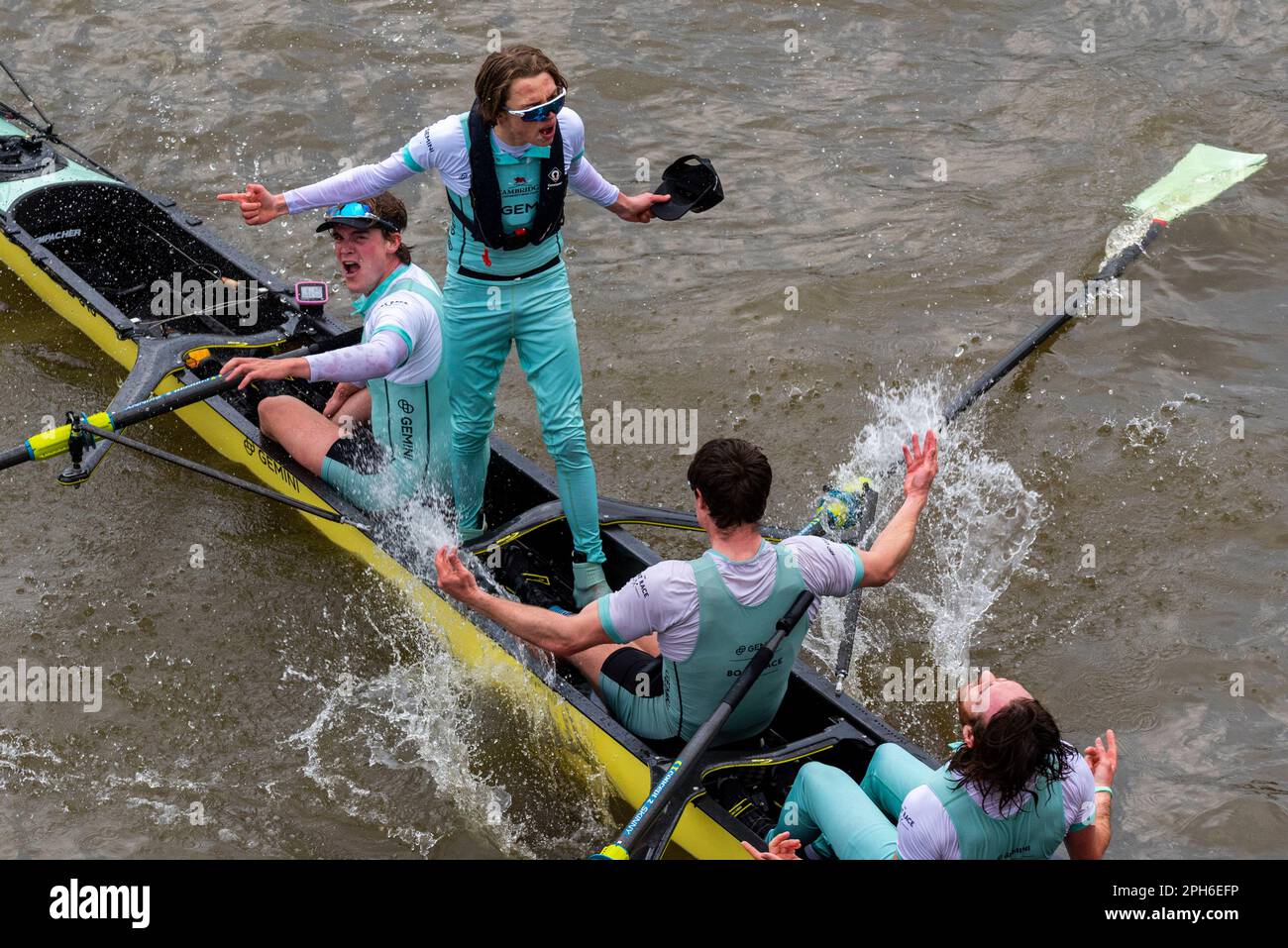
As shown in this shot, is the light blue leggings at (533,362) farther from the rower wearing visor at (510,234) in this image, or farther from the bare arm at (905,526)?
the bare arm at (905,526)

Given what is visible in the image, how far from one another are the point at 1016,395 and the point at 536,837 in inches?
184

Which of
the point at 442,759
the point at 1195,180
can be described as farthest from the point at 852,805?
the point at 1195,180

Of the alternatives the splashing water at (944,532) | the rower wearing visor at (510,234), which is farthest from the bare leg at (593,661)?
the splashing water at (944,532)

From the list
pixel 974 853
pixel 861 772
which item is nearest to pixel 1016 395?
pixel 861 772

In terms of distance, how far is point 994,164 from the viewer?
36.9 feet

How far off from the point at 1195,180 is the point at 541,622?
780 centimetres

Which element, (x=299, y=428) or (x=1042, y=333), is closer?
(x=299, y=428)

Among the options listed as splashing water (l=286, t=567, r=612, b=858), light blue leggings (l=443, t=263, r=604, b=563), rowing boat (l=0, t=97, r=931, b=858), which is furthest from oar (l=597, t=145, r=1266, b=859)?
splashing water (l=286, t=567, r=612, b=858)

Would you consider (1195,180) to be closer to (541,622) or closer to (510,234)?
(510,234)

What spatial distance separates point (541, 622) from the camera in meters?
4.78

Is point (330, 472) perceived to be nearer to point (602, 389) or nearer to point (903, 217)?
point (602, 389)

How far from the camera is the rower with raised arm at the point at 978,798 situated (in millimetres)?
4004

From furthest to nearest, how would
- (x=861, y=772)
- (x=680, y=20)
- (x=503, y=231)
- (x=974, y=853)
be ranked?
1. (x=680, y=20)
2. (x=503, y=231)
3. (x=861, y=772)
4. (x=974, y=853)

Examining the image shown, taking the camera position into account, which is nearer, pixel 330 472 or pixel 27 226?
pixel 330 472
